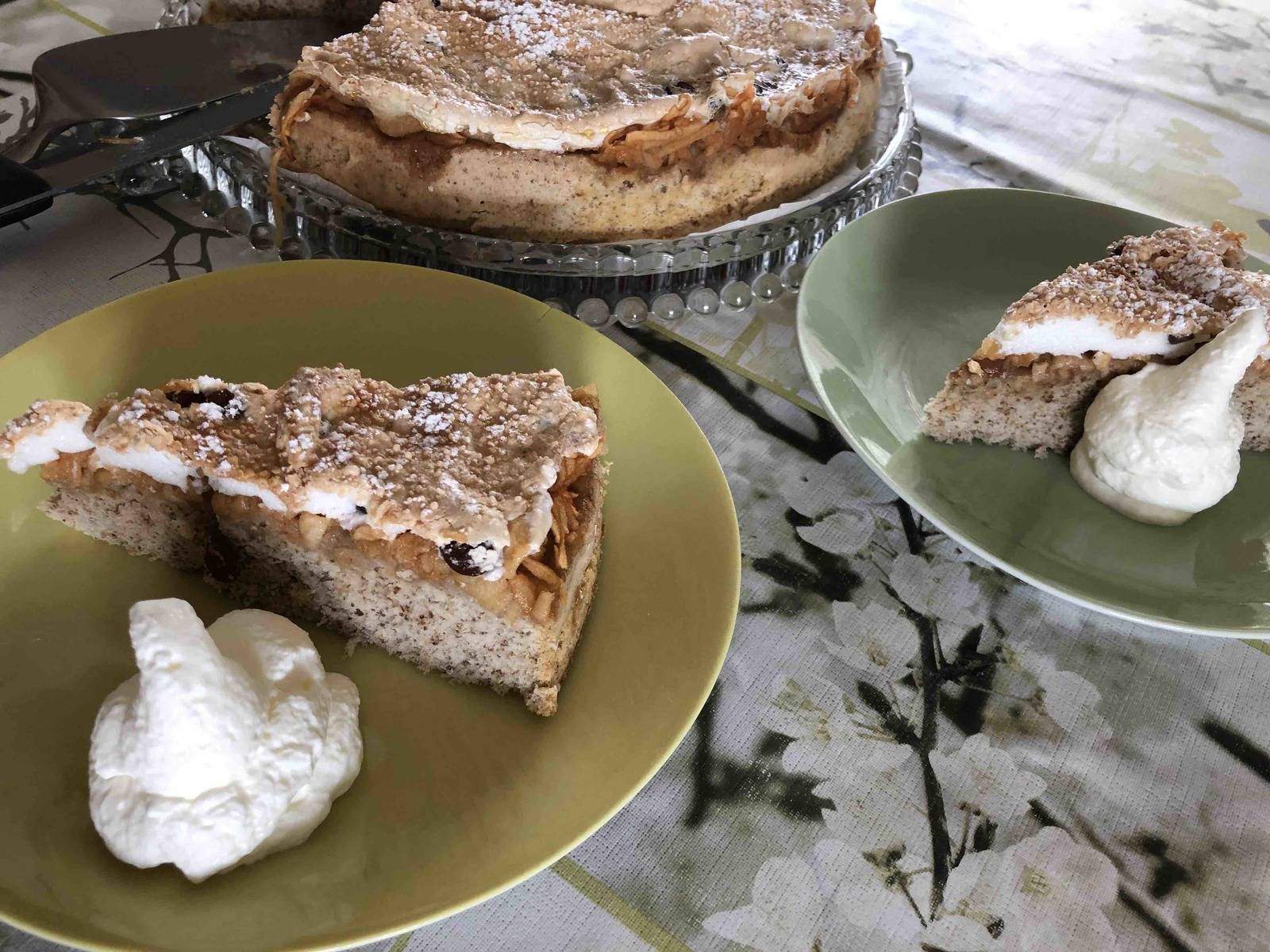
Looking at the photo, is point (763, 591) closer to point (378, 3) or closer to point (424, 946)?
point (424, 946)

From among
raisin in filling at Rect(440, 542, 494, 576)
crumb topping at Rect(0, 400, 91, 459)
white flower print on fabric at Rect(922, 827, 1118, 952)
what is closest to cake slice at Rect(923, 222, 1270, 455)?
white flower print on fabric at Rect(922, 827, 1118, 952)

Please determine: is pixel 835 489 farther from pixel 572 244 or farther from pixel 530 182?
pixel 530 182

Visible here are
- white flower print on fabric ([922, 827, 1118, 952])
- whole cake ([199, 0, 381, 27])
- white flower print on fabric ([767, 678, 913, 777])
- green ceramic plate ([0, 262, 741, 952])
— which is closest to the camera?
green ceramic plate ([0, 262, 741, 952])

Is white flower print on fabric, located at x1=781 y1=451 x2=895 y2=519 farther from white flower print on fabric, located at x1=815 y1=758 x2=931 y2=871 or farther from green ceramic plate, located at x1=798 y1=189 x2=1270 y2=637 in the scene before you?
white flower print on fabric, located at x1=815 y1=758 x2=931 y2=871

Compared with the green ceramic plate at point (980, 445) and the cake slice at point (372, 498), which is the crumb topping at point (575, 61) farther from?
the cake slice at point (372, 498)

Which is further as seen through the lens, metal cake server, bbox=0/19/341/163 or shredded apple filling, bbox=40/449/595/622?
metal cake server, bbox=0/19/341/163

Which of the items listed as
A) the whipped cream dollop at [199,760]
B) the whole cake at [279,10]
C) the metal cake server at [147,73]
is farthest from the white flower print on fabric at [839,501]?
the whole cake at [279,10]

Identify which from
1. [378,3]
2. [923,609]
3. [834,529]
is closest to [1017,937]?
[923,609]
